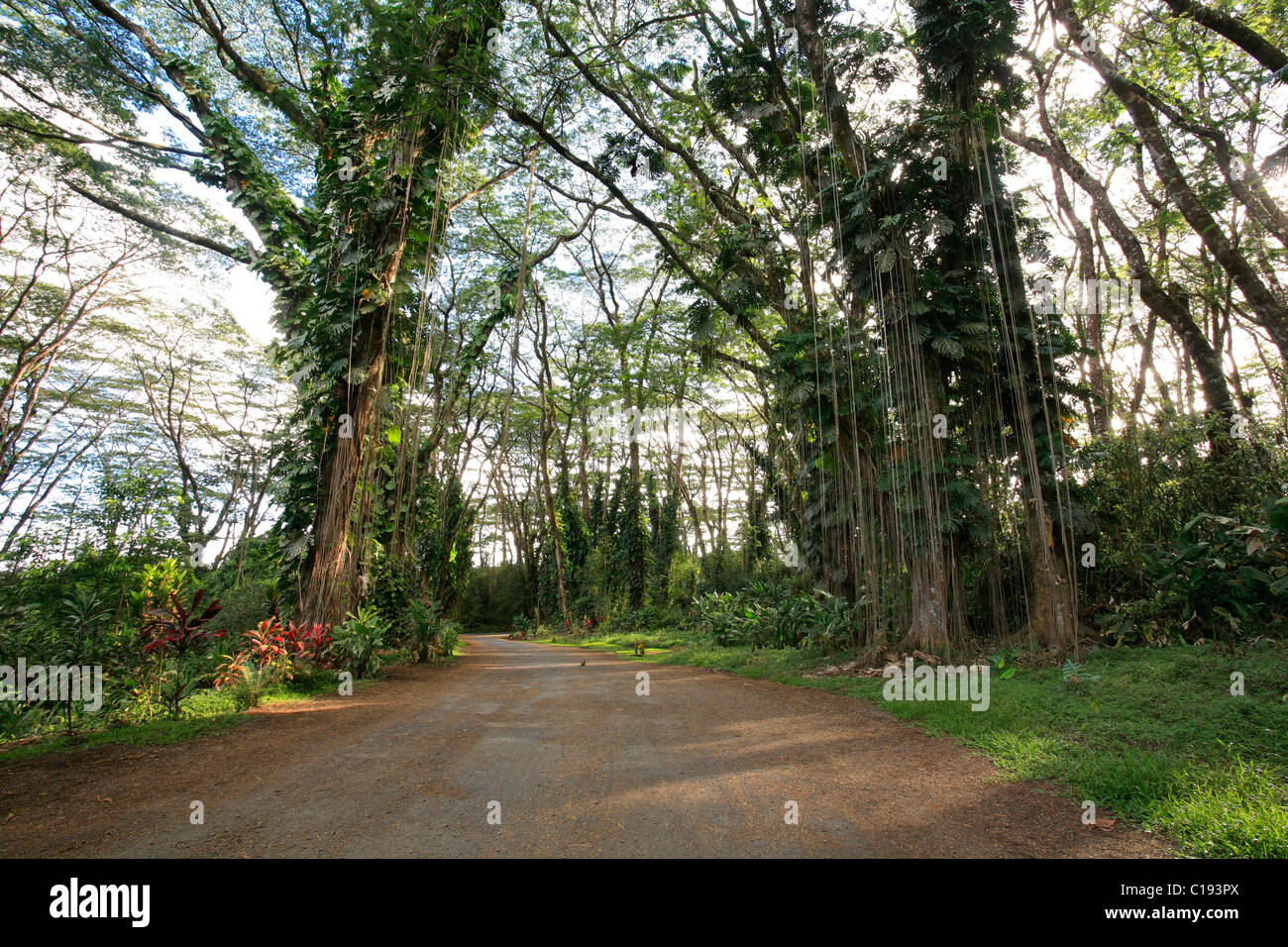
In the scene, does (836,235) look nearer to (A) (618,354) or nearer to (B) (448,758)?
(B) (448,758)

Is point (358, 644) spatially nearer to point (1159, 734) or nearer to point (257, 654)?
point (257, 654)

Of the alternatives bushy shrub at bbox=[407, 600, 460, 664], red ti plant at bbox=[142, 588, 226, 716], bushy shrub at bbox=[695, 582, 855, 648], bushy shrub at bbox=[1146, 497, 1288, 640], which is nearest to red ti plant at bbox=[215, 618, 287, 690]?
red ti plant at bbox=[142, 588, 226, 716]

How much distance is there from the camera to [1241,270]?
668 centimetres

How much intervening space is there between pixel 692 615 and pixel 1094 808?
501 inches

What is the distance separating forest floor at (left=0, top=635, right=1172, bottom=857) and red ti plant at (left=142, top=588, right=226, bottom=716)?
1.93ft

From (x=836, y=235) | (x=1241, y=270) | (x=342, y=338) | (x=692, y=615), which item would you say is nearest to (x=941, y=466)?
(x=836, y=235)

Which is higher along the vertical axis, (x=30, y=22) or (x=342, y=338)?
(x=30, y=22)

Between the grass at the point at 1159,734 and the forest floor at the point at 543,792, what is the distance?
0.20 meters

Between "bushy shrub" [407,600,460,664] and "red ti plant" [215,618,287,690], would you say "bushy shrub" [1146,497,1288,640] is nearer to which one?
"red ti plant" [215,618,287,690]

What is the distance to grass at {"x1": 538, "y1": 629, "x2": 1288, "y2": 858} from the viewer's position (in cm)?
241

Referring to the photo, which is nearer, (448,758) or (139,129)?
(448,758)

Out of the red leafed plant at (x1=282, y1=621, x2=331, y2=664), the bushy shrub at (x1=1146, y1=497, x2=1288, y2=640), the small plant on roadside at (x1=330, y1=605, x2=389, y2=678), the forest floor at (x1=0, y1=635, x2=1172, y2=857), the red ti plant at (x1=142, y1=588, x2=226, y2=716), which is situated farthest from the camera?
the small plant on roadside at (x1=330, y1=605, x2=389, y2=678)

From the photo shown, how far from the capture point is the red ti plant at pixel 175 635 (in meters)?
4.41

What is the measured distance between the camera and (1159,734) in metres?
3.44
